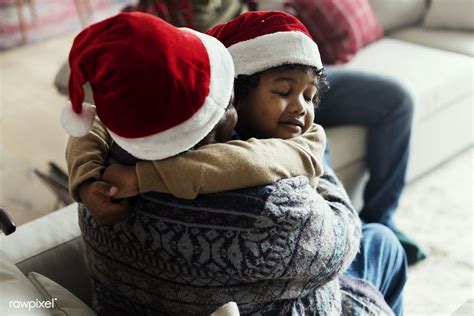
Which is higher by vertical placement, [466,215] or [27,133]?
[466,215]

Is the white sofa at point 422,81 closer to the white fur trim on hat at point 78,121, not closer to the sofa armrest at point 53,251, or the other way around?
the sofa armrest at point 53,251

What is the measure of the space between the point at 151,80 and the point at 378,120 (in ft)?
4.23

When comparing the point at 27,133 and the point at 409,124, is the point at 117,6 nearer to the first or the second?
the point at 27,133

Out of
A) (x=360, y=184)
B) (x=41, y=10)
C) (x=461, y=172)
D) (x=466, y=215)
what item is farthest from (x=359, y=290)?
(x=41, y=10)

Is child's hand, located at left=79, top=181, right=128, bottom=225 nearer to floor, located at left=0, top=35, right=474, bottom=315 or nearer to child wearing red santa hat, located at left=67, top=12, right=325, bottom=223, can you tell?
child wearing red santa hat, located at left=67, top=12, right=325, bottom=223

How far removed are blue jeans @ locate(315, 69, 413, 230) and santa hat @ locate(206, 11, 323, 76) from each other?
0.88 m

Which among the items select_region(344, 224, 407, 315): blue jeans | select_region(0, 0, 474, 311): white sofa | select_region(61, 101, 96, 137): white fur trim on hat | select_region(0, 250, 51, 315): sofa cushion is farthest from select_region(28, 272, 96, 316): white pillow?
select_region(0, 0, 474, 311): white sofa

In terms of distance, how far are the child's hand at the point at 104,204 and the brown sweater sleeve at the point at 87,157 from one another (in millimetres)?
27

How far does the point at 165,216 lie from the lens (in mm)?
823

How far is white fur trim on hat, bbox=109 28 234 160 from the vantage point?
774 millimetres

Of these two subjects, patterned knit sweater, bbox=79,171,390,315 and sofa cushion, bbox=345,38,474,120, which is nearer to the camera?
patterned knit sweater, bbox=79,171,390,315

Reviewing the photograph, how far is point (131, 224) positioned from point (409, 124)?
50.1 inches

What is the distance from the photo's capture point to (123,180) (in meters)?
0.83

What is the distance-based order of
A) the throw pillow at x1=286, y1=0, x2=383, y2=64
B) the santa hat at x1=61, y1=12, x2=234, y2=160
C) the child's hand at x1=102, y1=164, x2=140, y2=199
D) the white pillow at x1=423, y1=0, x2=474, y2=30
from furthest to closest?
the white pillow at x1=423, y1=0, x2=474, y2=30 < the throw pillow at x1=286, y1=0, x2=383, y2=64 < the child's hand at x1=102, y1=164, x2=140, y2=199 < the santa hat at x1=61, y1=12, x2=234, y2=160
